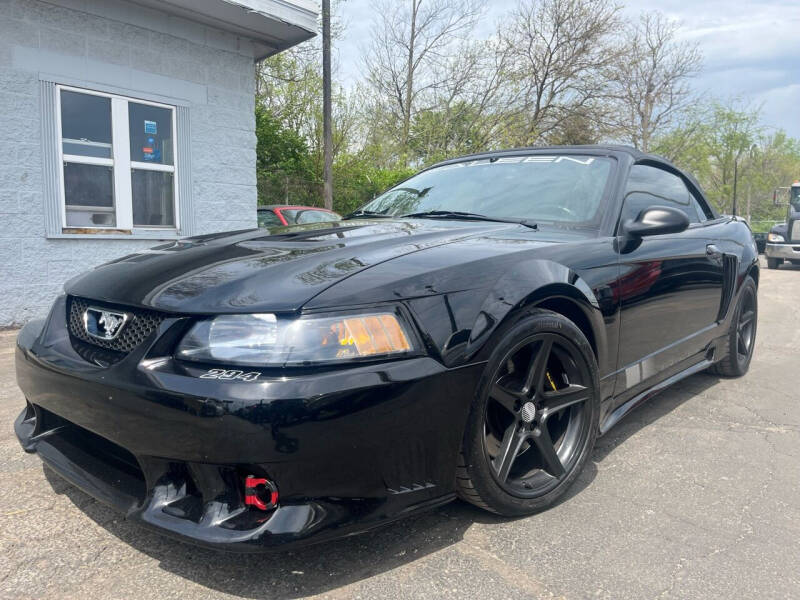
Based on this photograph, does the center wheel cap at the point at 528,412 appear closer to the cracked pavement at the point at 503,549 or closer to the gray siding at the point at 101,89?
the cracked pavement at the point at 503,549

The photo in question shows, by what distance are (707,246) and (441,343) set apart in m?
2.38

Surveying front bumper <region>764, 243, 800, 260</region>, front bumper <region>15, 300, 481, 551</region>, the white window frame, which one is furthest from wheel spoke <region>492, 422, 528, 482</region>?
front bumper <region>764, 243, 800, 260</region>

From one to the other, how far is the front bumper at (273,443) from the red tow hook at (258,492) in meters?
0.02

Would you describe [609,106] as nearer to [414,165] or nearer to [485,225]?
[414,165]

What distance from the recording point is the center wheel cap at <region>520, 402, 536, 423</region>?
2141 mm

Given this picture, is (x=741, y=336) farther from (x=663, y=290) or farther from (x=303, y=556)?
(x=303, y=556)

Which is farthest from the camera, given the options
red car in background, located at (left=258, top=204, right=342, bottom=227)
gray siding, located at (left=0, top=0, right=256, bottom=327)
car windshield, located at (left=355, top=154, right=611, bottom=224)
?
red car in background, located at (left=258, top=204, right=342, bottom=227)

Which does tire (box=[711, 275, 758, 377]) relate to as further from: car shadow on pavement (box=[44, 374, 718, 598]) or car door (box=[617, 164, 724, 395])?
car shadow on pavement (box=[44, 374, 718, 598])

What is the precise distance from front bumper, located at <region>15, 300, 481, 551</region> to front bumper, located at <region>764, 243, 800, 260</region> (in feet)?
56.1

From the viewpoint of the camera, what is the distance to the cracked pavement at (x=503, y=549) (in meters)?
1.72

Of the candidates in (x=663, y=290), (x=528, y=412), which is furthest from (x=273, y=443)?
(x=663, y=290)

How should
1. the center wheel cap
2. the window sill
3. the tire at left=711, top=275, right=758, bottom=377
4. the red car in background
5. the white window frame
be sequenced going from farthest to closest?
the red car in background, the white window frame, the window sill, the tire at left=711, top=275, right=758, bottom=377, the center wheel cap

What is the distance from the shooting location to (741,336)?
14.0 ft

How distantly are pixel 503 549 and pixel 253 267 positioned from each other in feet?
3.96
